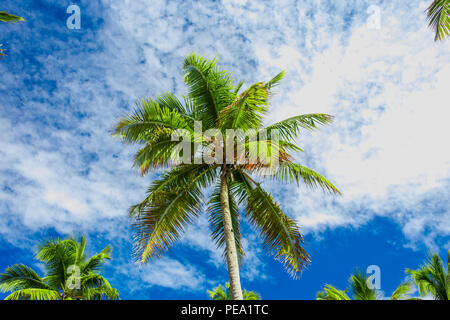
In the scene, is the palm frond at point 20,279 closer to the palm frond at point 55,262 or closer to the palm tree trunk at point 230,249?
the palm frond at point 55,262

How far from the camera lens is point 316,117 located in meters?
10.3

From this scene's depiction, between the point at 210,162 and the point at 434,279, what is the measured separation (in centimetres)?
1195

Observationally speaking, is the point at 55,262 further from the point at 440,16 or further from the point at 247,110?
the point at 440,16

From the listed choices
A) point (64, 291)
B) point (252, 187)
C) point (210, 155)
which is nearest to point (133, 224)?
point (210, 155)

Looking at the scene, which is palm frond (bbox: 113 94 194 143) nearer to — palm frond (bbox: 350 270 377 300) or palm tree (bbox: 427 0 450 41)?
palm tree (bbox: 427 0 450 41)

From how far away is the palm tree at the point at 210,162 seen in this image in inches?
381

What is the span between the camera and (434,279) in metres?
14.6

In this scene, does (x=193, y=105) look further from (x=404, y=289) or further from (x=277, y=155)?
(x=404, y=289)

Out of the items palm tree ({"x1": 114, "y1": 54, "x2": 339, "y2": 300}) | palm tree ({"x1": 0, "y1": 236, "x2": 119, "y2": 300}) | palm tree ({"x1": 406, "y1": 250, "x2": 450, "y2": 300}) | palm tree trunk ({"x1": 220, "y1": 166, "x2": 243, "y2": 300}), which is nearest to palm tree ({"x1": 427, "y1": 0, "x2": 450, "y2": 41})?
palm tree ({"x1": 114, "y1": 54, "x2": 339, "y2": 300})

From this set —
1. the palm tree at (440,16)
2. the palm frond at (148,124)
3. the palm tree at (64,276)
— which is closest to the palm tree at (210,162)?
the palm frond at (148,124)

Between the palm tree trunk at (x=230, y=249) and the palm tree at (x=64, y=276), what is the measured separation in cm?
829

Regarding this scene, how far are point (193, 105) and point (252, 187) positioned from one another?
11.3 ft

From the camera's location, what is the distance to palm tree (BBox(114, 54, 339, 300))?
967cm

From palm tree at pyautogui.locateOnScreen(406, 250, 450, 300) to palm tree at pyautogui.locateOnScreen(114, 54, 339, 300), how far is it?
8.59m
